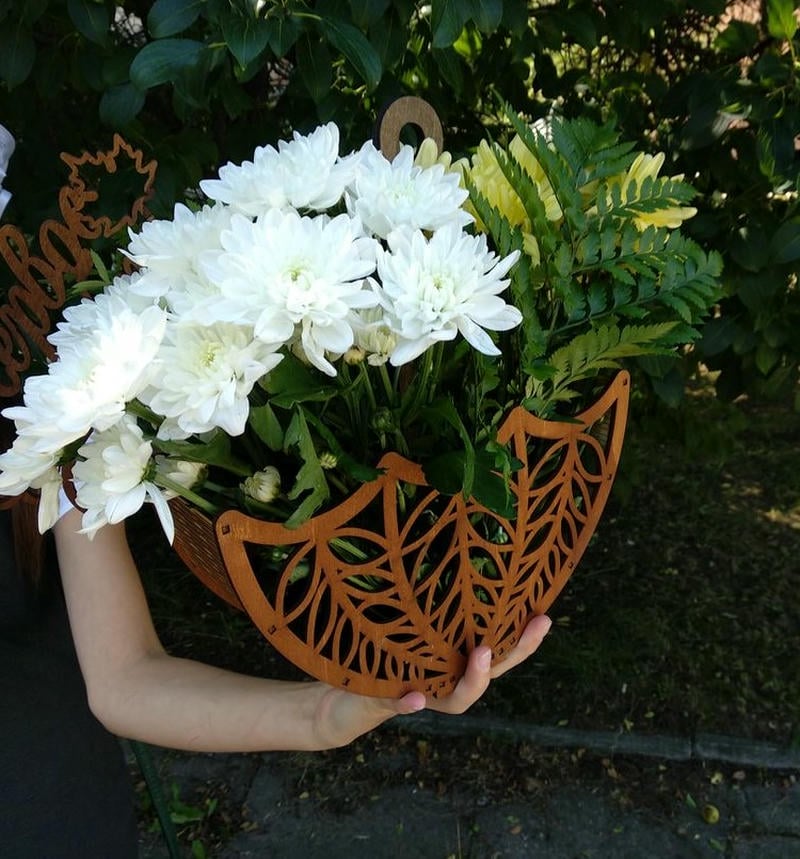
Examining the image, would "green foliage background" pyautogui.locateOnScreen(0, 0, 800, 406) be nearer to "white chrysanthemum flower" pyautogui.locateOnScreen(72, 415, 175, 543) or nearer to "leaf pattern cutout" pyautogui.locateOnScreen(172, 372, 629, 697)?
"leaf pattern cutout" pyautogui.locateOnScreen(172, 372, 629, 697)

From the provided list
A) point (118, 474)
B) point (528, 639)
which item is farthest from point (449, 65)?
point (118, 474)

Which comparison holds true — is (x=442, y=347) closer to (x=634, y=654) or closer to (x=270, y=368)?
(x=270, y=368)

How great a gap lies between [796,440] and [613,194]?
11.9 ft

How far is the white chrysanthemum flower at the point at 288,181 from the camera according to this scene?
27.0 inches

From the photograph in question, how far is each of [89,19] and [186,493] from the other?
102cm

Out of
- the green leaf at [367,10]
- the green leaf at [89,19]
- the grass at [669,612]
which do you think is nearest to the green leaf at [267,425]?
the green leaf at [367,10]

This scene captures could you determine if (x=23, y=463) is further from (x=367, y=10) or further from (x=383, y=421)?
(x=367, y=10)

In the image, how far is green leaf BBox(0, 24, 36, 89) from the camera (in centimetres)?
138

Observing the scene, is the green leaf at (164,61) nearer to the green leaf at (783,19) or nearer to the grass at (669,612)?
the green leaf at (783,19)

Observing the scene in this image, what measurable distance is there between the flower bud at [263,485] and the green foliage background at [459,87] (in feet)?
2.21

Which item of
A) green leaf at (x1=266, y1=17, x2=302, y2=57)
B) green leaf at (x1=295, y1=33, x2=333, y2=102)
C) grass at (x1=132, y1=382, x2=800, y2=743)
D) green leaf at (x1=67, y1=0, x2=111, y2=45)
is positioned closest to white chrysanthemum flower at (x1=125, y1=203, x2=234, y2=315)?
green leaf at (x1=266, y1=17, x2=302, y2=57)

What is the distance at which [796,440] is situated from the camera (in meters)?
4.00

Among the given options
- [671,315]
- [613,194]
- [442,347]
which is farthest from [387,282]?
[671,315]

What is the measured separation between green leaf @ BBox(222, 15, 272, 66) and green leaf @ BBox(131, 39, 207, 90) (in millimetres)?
67
